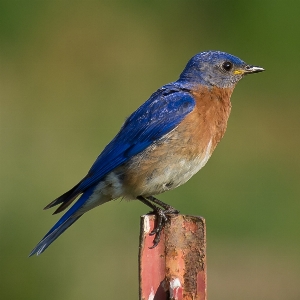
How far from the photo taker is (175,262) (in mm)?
4672

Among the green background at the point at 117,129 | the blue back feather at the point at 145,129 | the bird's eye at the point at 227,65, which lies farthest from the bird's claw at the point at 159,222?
the green background at the point at 117,129

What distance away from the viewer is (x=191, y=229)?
4.76 metres

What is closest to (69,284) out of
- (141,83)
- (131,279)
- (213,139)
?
(131,279)

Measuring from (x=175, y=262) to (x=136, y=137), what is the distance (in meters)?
2.13

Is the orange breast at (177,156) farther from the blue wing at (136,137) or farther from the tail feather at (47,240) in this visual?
the tail feather at (47,240)

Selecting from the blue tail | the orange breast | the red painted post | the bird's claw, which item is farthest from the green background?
the red painted post

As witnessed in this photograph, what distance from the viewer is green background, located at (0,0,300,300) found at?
8.72 meters

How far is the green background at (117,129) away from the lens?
28.6 feet

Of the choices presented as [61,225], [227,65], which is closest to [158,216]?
[61,225]

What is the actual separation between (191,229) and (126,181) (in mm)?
1906

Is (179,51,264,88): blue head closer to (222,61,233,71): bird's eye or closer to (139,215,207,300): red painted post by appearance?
(222,61,233,71): bird's eye

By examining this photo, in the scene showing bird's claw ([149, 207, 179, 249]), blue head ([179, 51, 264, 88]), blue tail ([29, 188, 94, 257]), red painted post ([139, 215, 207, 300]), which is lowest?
red painted post ([139, 215, 207, 300])

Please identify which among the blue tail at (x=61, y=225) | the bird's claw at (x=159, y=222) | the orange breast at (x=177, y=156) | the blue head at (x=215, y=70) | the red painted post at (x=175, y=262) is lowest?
the red painted post at (x=175, y=262)

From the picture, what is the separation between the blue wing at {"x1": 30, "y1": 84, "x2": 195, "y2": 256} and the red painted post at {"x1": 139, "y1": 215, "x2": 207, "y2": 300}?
1.79 m
